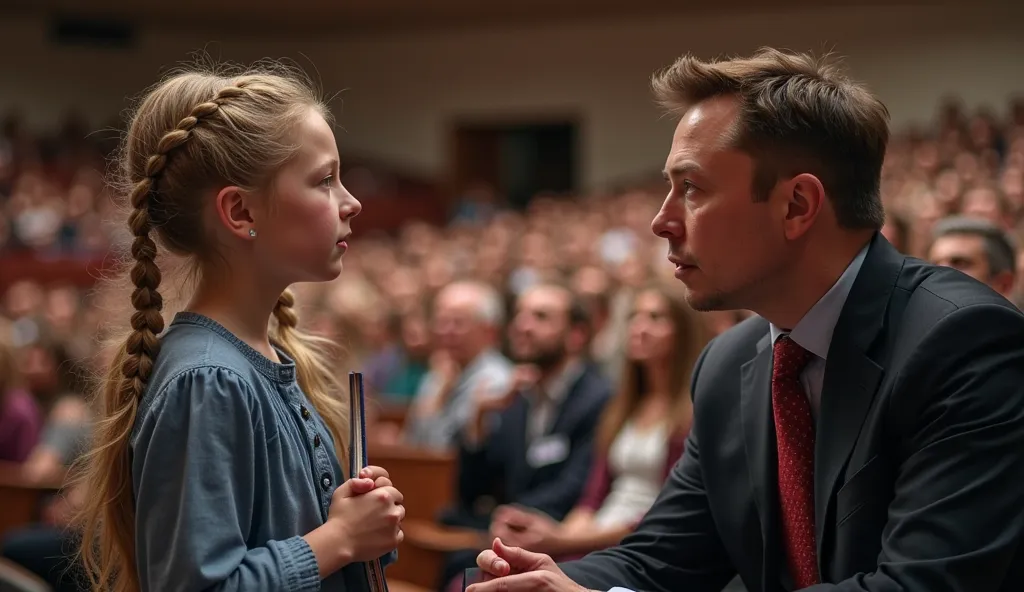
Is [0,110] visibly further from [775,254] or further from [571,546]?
[775,254]

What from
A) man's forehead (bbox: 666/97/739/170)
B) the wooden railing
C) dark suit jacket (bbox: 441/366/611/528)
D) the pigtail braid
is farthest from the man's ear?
the wooden railing

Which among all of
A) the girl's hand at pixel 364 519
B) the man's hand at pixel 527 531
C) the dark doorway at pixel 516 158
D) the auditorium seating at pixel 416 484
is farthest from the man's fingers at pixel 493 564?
the dark doorway at pixel 516 158

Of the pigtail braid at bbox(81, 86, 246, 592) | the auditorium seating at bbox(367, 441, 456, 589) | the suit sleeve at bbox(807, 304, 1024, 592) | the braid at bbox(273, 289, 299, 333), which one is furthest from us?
the auditorium seating at bbox(367, 441, 456, 589)

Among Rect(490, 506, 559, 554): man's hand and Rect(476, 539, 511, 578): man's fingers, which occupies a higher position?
Rect(476, 539, 511, 578): man's fingers

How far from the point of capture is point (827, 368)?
57.9 inches

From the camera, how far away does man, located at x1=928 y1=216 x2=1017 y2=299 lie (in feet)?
8.71

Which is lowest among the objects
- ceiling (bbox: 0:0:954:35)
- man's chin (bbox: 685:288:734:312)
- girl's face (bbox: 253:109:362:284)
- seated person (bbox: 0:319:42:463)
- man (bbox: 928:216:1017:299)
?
seated person (bbox: 0:319:42:463)

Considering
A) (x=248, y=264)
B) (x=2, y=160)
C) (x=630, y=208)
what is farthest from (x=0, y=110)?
(x=248, y=264)

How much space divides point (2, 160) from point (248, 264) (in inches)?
451

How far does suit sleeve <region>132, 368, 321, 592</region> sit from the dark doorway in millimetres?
14800

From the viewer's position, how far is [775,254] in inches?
59.0

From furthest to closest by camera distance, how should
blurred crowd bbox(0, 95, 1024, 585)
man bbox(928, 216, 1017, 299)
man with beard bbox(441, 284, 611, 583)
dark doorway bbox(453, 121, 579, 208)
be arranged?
dark doorway bbox(453, 121, 579, 208) < man with beard bbox(441, 284, 611, 583) < blurred crowd bbox(0, 95, 1024, 585) < man bbox(928, 216, 1017, 299)

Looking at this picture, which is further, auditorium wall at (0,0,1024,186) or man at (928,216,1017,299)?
auditorium wall at (0,0,1024,186)

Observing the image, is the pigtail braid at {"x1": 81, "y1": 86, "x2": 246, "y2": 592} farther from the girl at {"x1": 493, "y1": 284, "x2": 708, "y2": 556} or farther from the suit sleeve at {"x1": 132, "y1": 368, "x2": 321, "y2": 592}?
the girl at {"x1": 493, "y1": 284, "x2": 708, "y2": 556}
